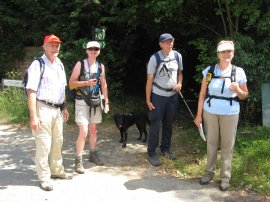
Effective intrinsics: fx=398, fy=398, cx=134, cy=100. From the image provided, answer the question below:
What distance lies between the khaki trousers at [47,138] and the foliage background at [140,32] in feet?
10.1

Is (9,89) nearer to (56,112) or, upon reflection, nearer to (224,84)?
(56,112)

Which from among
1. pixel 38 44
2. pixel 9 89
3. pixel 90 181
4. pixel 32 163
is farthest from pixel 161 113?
pixel 38 44

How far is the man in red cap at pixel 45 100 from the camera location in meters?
5.00

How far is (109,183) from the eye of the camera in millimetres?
5609

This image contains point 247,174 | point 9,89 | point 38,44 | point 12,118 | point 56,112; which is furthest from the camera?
point 38,44

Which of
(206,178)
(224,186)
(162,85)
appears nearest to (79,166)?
(162,85)

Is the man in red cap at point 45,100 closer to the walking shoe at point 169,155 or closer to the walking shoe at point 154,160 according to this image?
the walking shoe at point 154,160

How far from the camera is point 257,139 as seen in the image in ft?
22.7

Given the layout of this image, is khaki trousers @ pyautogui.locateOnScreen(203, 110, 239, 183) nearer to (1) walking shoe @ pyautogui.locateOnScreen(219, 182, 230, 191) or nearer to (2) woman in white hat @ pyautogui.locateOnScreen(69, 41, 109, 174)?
(1) walking shoe @ pyautogui.locateOnScreen(219, 182, 230, 191)

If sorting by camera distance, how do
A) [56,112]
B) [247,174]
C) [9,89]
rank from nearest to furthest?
[56,112] → [247,174] → [9,89]

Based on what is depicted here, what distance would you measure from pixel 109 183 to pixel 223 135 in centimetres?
172

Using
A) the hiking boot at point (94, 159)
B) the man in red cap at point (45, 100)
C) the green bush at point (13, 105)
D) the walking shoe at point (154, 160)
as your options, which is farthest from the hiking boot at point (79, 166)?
the green bush at point (13, 105)

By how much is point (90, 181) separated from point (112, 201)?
2.47ft

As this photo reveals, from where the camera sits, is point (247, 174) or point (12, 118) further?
point (12, 118)
